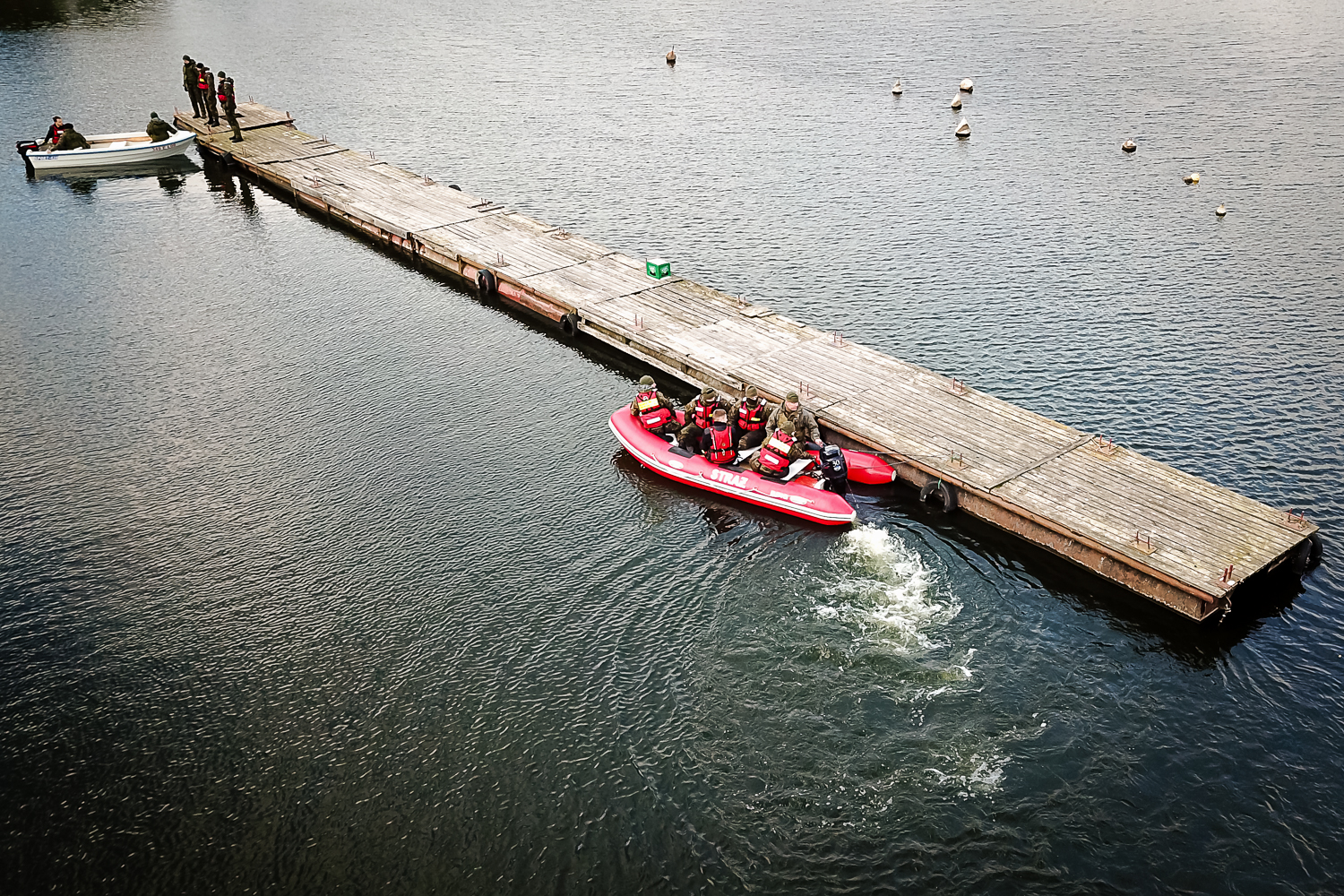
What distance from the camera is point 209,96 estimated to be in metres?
53.4

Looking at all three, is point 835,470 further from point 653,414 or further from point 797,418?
point 653,414

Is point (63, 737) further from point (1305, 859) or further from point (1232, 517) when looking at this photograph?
point (1232, 517)

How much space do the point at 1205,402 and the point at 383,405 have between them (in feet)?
73.8

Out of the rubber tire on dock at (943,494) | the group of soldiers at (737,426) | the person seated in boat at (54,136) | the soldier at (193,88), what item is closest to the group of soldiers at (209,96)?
the soldier at (193,88)

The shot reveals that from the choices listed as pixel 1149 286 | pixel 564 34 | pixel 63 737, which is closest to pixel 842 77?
pixel 564 34

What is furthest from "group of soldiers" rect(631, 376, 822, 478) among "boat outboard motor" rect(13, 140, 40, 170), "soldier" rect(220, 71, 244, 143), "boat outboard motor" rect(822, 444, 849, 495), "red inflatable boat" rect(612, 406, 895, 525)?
"boat outboard motor" rect(13, 140, 40, 170)

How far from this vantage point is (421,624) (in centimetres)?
2125

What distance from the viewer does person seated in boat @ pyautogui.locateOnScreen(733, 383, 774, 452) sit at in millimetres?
25406

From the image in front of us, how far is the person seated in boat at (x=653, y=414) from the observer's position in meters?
26.4

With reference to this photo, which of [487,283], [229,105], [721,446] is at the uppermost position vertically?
[229,105]

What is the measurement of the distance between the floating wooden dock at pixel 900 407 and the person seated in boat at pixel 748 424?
5.74 feet

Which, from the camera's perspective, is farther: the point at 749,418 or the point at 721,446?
the point at 749,418

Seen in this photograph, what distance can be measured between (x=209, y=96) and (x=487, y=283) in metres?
28.0

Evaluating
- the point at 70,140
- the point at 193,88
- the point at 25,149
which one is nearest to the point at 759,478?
the point at 70,140
